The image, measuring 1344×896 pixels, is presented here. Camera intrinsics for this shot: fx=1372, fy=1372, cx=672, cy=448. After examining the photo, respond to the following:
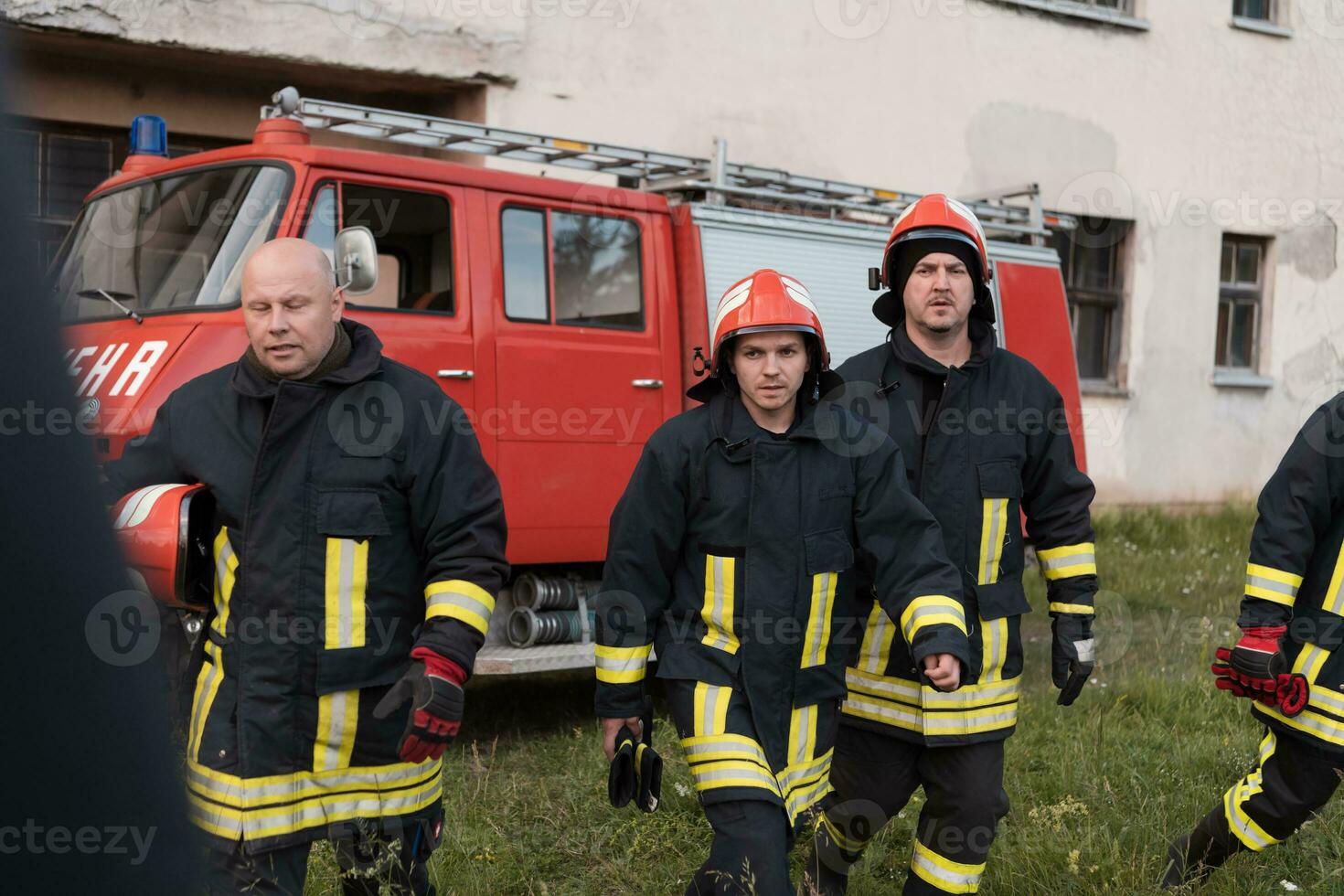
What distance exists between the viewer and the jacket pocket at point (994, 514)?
149 inches

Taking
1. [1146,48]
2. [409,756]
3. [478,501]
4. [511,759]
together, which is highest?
[1146,48]

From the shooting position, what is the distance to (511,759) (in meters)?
5.79

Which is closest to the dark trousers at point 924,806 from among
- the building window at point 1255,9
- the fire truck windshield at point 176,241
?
the fire truck windshield at point 176,241

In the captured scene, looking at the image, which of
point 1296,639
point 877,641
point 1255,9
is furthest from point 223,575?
point 1255,9

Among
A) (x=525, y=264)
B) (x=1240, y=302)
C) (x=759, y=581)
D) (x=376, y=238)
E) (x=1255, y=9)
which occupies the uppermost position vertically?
(x=1255, y=9)

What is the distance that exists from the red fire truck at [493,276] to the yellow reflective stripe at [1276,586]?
3.04m

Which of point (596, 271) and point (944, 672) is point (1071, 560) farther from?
point (596, 271)

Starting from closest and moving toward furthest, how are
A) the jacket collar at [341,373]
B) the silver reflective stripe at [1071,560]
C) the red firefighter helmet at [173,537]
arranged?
the red firefighter helmet at [173,537]
the jacket collar at [341,373]
the silver reflective stripe at [1071,560]

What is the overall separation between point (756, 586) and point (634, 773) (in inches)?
21.6

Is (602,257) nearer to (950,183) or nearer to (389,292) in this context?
(389,292)

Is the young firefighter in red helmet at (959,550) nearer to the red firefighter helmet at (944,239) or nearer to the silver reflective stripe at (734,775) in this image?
the red firefighter helmet at (944,239)

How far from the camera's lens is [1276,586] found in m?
3.84

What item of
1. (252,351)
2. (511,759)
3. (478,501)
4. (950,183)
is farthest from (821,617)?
(950,183)

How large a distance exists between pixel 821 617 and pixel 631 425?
3.20 m
